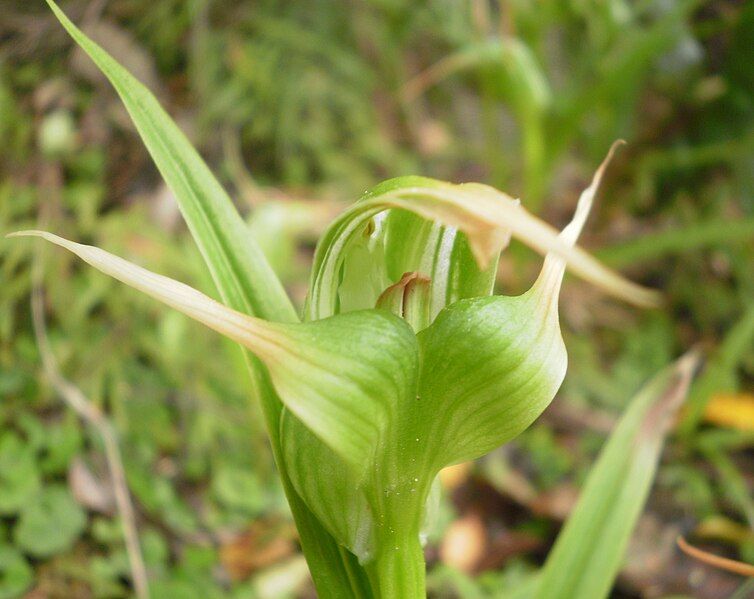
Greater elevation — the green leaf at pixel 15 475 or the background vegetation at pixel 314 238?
the background vegetation at pixel 314 238

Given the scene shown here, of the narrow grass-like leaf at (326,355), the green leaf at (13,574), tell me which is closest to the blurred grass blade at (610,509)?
the narrow grass-like leaf at (326,355)

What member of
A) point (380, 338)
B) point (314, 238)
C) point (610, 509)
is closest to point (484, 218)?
point (380, 338)

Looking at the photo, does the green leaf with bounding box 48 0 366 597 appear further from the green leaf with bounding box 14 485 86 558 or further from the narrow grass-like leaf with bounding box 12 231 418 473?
the green leaf with bounding box 14 485 86 558

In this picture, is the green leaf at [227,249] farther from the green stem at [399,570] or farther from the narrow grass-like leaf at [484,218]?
the narrow grass-like leaf at [484,218]

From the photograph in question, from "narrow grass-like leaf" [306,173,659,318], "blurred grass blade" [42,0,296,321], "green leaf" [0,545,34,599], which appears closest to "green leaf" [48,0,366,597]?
"blurred grass blade" [42,0,296,321]

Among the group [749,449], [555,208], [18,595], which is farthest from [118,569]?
[555,208]

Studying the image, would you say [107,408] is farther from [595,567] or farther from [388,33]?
[388,33]

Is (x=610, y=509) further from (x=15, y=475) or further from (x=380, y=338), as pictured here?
(x=15, y=475)
